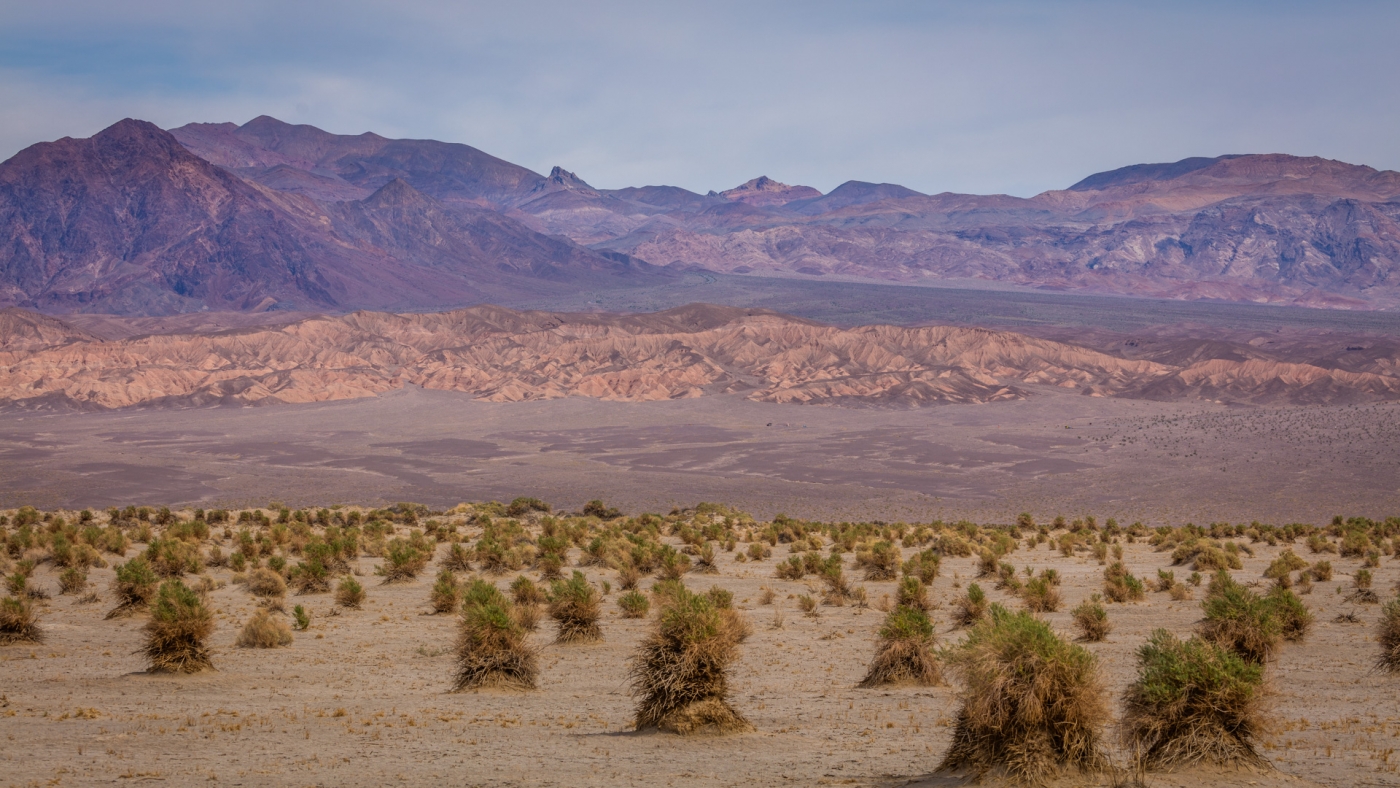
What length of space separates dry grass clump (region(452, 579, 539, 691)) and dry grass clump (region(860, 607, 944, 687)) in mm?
4477

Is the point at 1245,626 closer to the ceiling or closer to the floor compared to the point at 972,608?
closer to the ceiling

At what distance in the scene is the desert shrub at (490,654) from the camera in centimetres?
1335

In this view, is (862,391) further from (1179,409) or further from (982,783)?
(982,783)

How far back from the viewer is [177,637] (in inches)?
541

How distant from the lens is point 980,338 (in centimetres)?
12350

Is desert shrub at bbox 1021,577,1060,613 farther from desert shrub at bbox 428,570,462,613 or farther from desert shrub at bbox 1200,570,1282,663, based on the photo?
desert shrub at bbox 428,570,462,613

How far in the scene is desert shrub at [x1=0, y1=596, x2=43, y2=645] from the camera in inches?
607

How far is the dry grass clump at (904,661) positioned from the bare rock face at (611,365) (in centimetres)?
8529

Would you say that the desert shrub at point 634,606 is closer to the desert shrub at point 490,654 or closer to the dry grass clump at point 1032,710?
the desert shrub at point 490,654

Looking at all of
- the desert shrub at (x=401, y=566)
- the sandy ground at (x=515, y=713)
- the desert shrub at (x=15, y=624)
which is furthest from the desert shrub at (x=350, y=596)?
the desert shrub at (x=15, y=624)

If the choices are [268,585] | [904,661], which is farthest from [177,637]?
[904,661]

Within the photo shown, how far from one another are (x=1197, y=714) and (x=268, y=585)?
17.5m

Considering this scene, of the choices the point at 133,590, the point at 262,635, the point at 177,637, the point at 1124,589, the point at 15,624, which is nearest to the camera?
the point at 177,637

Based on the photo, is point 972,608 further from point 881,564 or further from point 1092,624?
point 881,564
